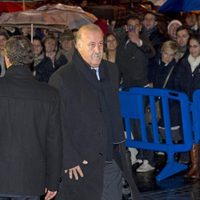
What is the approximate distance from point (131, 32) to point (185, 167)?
2.48m

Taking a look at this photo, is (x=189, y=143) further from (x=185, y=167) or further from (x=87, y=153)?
(x=87, y=153)

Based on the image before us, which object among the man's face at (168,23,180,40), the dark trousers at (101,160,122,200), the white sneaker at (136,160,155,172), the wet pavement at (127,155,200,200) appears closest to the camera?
the dark trousers at (101,160,122,200)

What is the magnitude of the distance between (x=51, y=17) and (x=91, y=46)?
753cm

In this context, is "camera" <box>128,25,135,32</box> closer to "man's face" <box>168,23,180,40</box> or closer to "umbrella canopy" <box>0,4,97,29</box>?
"man's face" <box>168,23,180,40</box>

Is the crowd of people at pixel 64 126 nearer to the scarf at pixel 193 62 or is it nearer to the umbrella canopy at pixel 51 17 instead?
the scarf at pixel 193 62

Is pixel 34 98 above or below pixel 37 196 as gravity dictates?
above

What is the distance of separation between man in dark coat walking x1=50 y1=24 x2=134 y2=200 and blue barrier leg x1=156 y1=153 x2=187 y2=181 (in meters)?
3.49

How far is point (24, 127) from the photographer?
17.5 ft

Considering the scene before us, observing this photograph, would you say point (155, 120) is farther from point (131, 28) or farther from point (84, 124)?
point (84, 124)

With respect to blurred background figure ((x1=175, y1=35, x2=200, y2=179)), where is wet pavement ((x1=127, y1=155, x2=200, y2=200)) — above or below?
below

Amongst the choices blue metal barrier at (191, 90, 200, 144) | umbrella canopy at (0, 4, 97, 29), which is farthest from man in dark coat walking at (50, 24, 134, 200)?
umbrella canopy at (0, 4, 97, 29)

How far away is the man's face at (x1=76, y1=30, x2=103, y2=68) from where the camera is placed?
604cm

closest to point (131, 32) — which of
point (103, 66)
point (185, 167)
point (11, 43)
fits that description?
point (185, 167)

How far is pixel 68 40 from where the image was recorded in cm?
1176
